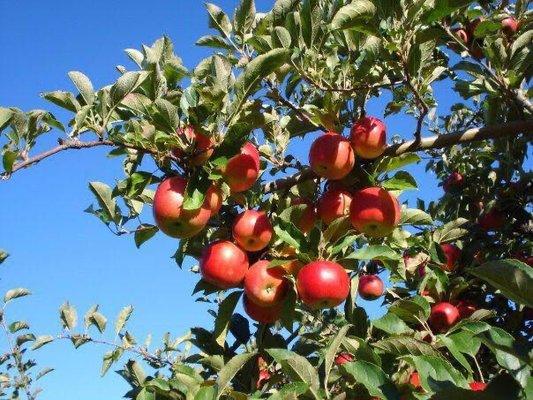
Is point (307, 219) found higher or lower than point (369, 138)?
lower

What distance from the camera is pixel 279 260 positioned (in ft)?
8.33

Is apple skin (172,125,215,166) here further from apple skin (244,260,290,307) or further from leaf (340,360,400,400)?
leaf (340,360,400,400)

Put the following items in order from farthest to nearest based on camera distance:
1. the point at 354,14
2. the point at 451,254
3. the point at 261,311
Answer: the point at 451,254
the point at 261,311
the point at 354,14

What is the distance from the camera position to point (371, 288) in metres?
3.78

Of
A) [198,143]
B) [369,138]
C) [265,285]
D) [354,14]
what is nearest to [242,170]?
[198,143]

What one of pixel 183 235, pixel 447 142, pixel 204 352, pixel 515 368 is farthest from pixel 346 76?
pixel 515 368

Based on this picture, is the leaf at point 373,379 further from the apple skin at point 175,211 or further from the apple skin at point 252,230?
the apple skin at point 175,211

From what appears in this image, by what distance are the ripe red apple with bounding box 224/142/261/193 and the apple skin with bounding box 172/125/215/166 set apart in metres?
0.09

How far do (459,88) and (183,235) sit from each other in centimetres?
175

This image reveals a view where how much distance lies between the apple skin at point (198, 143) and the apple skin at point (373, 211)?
0.67m

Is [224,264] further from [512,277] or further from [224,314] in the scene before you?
[512,277]

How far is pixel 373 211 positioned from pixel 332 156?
0.94ft

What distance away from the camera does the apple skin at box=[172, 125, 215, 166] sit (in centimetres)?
233

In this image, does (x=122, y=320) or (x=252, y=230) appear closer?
(x=252, y=230)
